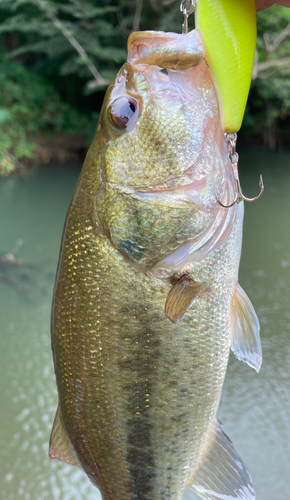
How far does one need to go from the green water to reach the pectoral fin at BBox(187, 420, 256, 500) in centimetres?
132

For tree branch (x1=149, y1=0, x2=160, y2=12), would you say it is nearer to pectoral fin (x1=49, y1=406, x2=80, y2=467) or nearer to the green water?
the green water

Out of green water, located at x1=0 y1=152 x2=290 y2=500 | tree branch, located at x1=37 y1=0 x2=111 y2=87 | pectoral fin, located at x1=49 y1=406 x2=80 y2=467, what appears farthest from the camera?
tree branch, located at x1=37 y1=0 x2=111 y2=87

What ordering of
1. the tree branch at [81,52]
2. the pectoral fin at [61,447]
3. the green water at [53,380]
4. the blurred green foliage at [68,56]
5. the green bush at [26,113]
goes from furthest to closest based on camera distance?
the green bush at [26,113] → the blurred green foliage at [68,56] → the tree branch at [81,52] → the green water at [53,380] → the pectoral fin at [61,447]

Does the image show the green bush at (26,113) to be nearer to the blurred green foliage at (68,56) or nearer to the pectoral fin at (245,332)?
the blurred green foliage at (68,56)

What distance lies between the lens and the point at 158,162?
0.79m

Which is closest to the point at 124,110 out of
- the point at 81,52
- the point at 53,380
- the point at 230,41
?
the point at 230,41

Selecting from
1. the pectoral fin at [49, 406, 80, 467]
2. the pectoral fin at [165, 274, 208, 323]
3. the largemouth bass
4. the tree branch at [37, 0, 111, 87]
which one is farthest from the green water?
the tree branch at [37, 0, 111, 87]

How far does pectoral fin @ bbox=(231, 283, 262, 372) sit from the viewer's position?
2.93 feet

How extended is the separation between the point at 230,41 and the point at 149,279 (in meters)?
0.47

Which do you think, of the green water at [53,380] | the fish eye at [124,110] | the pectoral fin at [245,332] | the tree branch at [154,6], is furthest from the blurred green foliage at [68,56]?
the pectoral fin at [245,332]

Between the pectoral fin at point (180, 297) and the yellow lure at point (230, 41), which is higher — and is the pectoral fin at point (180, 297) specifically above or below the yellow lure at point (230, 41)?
below

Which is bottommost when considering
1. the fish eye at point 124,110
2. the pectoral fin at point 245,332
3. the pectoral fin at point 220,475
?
the pectoral fin at point 220,475

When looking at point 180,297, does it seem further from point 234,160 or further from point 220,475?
point 220,475

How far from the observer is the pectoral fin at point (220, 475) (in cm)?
95
